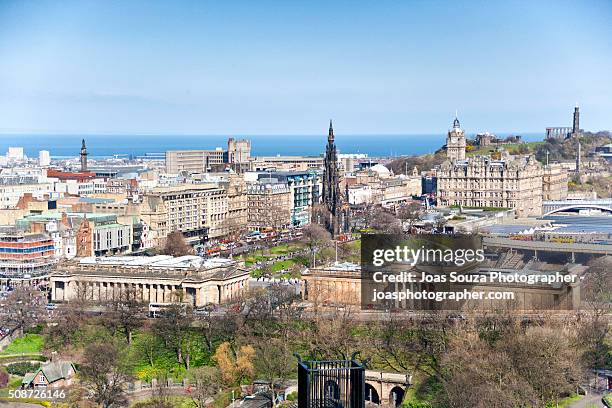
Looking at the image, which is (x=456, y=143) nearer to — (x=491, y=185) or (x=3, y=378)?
(x=491, y=185)

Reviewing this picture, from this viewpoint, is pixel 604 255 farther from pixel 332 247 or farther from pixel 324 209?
pixel 324 209

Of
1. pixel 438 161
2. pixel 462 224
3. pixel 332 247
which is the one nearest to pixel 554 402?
pixel 332 247

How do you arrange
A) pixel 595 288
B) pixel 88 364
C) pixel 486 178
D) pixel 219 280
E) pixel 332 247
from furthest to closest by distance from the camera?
pixel 486 178 → pixel 332 247 → pixel 219 280 → pixel 595 288 → pixel 88 364

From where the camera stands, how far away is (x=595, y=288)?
35.8 metres

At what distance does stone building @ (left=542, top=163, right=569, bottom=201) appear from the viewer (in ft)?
233

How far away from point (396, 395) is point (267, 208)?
33083 mm

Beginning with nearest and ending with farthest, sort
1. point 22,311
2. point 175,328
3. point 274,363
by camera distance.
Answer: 1. point 274,363
2. point 175,328
3. point 22,311

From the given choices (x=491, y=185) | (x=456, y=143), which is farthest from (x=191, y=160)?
(x=491, y=185)

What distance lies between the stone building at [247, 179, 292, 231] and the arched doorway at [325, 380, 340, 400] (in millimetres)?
46084

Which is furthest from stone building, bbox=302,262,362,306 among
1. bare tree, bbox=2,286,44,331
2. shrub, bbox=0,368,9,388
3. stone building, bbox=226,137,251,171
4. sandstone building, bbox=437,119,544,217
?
stone building, bbox=226,137,251,171

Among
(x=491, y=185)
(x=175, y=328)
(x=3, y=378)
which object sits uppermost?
(x=491, y=185)

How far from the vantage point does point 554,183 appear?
236ft

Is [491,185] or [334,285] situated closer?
[334,285]

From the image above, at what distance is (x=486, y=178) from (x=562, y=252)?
2497 centimetres
